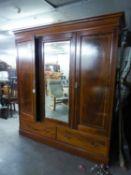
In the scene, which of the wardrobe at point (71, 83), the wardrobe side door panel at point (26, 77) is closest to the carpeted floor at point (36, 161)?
the wardrobe at point (71, 83)

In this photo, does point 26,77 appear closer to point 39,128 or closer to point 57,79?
point 57,79

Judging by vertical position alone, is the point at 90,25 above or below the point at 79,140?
above

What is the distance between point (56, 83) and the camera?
2.62 m

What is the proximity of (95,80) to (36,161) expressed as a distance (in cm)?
148

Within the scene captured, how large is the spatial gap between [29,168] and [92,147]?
3.14ft

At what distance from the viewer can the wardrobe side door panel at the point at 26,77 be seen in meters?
2.67

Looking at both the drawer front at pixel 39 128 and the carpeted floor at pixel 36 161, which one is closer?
the carpeted floor at pixel 36 161

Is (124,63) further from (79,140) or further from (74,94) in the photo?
(79,140)

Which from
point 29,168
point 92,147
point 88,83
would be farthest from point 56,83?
point 29,168

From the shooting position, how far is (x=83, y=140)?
7.74ft

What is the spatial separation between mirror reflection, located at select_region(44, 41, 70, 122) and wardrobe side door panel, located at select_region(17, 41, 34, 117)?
28 cm

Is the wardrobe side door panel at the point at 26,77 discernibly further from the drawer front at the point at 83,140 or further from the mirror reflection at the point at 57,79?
the drawer front at the point at 83,140

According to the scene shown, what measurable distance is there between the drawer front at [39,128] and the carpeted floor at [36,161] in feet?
0.63

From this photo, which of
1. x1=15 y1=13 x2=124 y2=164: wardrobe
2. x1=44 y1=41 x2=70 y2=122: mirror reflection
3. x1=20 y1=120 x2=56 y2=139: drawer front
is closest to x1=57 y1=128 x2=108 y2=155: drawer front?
x1=15 y1=13 x2=124 y2=164: wardrobe
